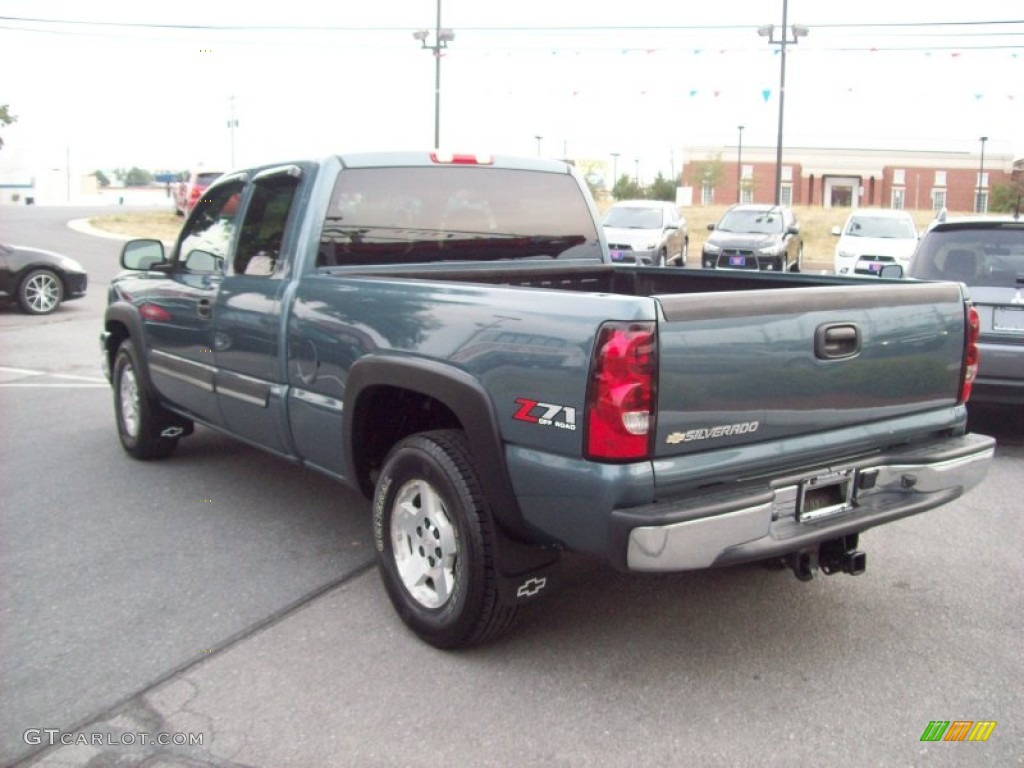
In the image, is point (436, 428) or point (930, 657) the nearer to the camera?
point (930, 657)

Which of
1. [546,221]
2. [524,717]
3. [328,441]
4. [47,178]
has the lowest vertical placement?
[524,717]

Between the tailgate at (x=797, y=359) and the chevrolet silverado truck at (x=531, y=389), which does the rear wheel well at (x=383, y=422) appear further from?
the tailgate at (x=797, y=359)

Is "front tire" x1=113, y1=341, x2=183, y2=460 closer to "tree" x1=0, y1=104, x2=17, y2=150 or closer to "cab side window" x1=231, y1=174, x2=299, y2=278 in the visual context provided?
"cab side window" x1=231, y1=174, x2=299, y2=278

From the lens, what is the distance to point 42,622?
395 centimetres

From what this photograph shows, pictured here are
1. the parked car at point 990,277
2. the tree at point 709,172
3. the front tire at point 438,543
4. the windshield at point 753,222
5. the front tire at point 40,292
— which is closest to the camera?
the front tire at point 438,543

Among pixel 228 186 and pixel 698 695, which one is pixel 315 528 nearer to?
pixel 228 186

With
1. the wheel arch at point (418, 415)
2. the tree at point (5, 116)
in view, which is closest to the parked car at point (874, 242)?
the wheel arch at point (418, 415)

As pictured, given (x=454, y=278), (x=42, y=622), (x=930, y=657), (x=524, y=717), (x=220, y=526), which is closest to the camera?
(x=524, y=717)

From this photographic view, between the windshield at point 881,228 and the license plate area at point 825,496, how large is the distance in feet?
55.0

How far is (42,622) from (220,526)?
127 cm

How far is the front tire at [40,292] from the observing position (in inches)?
570

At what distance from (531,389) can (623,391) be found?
0.35 m

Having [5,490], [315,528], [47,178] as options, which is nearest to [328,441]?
[315,528]

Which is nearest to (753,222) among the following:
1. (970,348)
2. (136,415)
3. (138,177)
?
(136,415)
